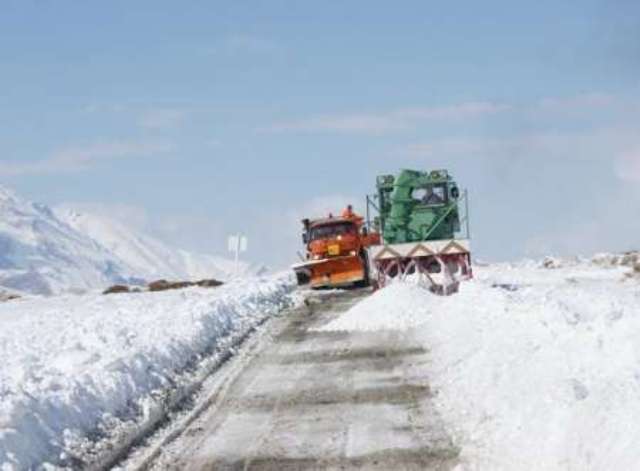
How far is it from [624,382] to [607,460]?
171cm

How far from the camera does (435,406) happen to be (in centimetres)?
1235

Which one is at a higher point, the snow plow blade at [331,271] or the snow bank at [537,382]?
the snow plow blade at [331,271]

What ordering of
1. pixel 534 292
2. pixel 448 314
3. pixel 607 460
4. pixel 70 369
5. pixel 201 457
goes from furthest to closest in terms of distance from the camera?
1. pixel 534 292
2. pixel 448 314
3. pixel 70 369
4. pixel 201 457
5. pixel 607 460

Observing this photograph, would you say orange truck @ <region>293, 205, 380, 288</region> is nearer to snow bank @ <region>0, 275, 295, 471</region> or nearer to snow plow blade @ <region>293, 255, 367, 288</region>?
snow plow blade @ <region>293, 255, 367, 288</region>

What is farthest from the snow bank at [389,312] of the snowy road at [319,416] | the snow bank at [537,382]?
the snowy road at [319,416]

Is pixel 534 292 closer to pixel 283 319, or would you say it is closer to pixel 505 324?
pixel 283 319

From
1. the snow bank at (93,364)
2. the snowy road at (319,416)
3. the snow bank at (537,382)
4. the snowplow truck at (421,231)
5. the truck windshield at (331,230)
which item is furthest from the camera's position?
the truck windshield at (331,230)

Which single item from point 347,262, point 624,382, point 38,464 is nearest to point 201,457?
point 38,464

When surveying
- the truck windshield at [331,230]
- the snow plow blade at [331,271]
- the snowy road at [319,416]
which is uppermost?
the truck windshield at [331,230]

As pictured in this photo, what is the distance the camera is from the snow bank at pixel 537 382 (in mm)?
9039

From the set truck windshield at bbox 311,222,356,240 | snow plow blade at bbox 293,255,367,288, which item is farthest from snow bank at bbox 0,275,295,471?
truck windshield at bbox 311,222,356,240

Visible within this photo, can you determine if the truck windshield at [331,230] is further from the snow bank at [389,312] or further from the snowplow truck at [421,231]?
the snow bank at [389,312]

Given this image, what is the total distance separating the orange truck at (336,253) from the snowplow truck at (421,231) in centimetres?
227

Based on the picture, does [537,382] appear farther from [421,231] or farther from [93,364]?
[421,231]
